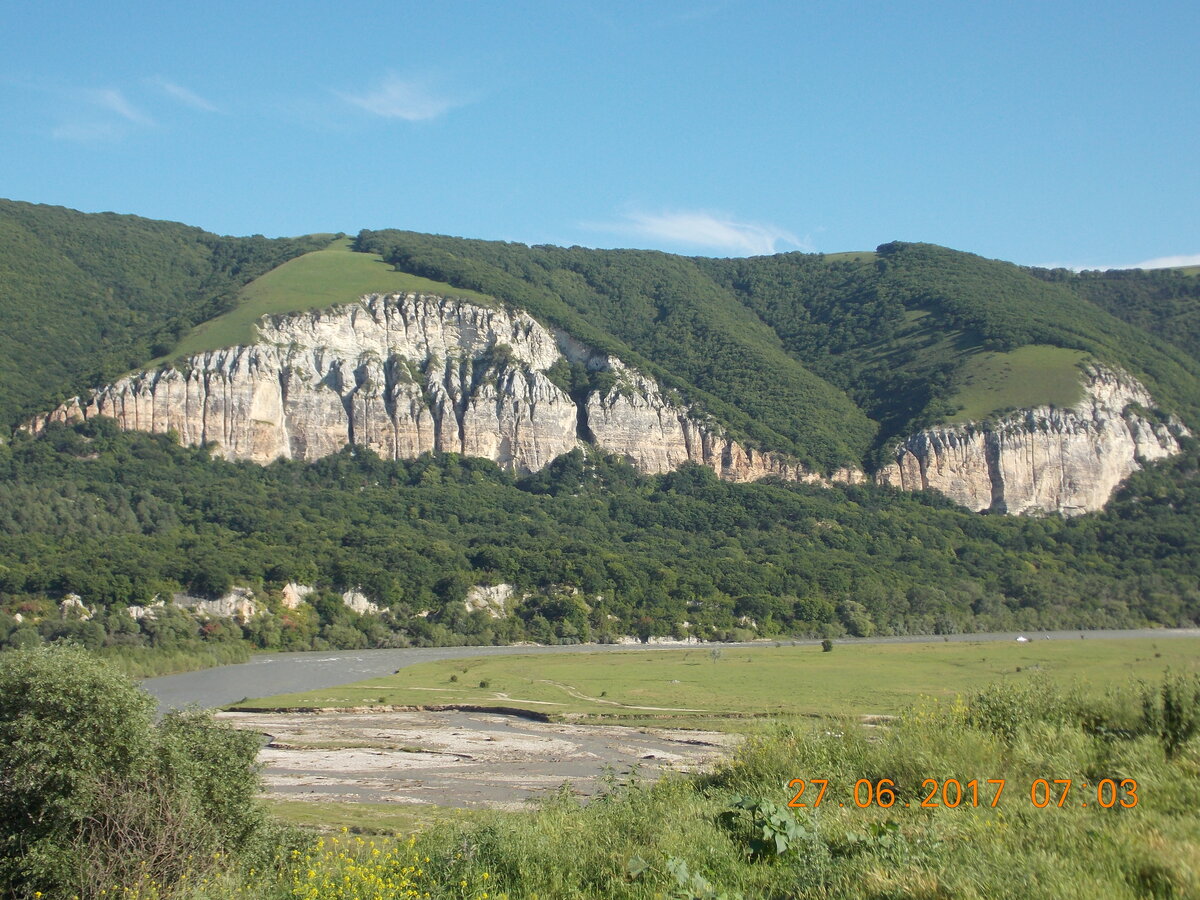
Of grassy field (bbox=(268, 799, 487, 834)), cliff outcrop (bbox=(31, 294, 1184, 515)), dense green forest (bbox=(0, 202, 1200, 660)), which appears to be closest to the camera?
grassy field (bbox=(268, 799, 487, 834))

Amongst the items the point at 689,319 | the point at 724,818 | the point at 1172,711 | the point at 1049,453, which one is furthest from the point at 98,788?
the point at 689,319

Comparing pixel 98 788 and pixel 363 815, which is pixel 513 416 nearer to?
pixel 363 815

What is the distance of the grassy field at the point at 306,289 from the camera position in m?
125

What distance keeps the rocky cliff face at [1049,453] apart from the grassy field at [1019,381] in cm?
192

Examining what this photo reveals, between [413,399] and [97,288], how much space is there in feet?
182

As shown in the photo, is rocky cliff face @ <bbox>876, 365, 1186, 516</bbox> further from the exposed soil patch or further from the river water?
the exposed soil patch

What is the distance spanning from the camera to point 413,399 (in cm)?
13188

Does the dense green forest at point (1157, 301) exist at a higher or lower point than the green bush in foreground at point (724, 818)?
higher

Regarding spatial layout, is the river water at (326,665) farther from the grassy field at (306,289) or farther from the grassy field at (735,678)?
the grassy field at (306,289)

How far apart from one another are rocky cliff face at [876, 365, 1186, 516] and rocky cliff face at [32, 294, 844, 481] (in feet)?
38.4

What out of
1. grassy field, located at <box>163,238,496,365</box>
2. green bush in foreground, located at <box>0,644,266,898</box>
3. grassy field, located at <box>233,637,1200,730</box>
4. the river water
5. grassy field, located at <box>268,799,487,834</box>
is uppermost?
grassy field, located at <box>163,238,496,365</box>

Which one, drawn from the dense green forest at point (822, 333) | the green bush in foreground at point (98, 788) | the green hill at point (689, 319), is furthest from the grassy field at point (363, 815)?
the dense green forest at point (822, 333)

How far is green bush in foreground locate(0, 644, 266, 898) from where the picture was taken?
52.4ft

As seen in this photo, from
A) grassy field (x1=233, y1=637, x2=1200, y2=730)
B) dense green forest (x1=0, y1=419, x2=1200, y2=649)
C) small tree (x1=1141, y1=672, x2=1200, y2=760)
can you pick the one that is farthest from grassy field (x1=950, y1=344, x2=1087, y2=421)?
small tree (x1=1141, y1=672, x2=1200, y2=760)
